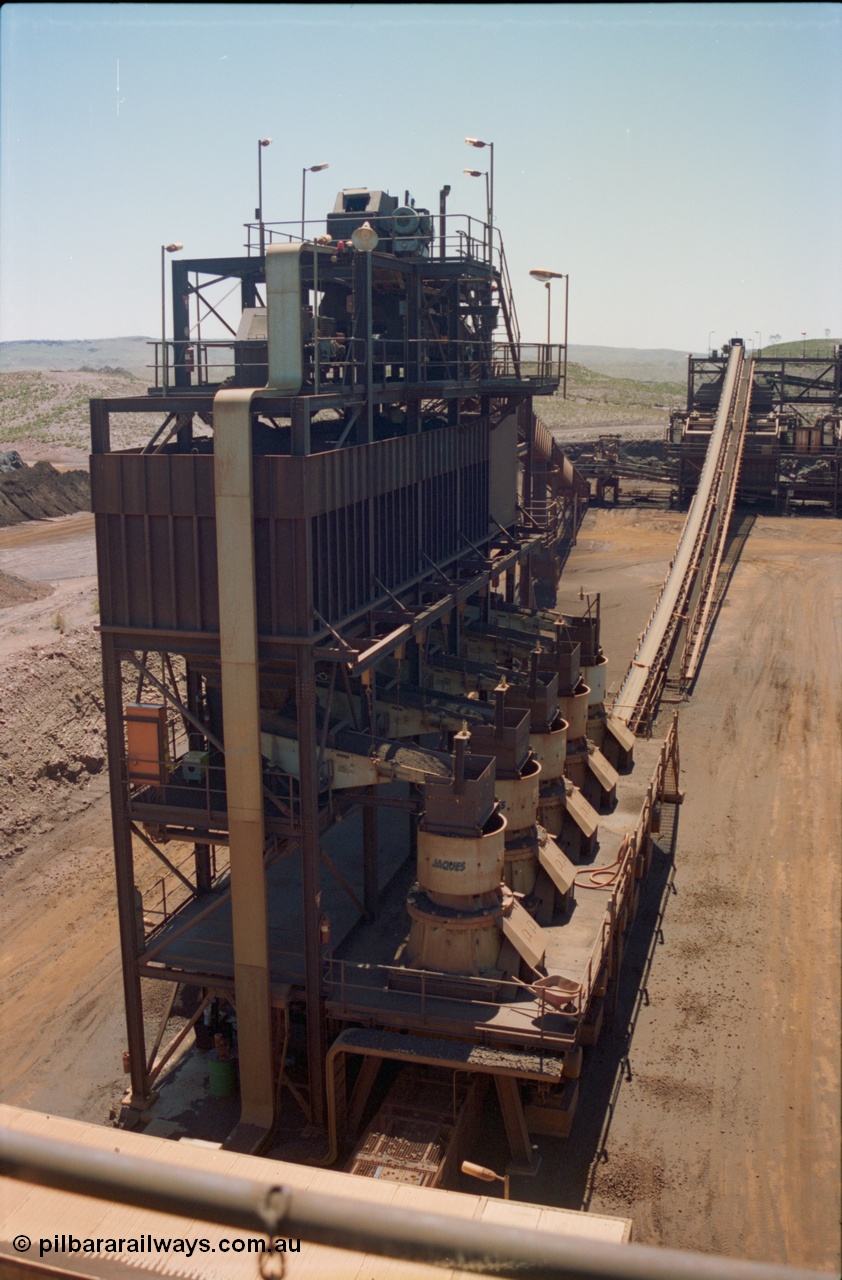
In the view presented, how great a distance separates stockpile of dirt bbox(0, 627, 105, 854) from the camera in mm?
26672

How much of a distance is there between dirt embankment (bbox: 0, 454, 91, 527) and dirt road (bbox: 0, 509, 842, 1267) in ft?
57.8

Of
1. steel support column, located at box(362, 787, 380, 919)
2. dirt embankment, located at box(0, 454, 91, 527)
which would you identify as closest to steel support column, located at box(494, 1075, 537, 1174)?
steel support column, located at box(362, 787, 380, 919)

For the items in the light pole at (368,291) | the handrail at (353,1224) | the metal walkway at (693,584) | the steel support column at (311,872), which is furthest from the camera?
the metal walkway at (693,584)

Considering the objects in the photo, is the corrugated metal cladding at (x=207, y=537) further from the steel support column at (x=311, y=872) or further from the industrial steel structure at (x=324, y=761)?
the steel support column at (x=311, y=872)

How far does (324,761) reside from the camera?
16.3 metres

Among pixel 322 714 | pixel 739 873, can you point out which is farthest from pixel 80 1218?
pixel 739 873

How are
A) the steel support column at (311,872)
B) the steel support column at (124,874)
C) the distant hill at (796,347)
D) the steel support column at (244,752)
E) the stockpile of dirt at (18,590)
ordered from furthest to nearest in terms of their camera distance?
1. the distant hill at (796,347)
2. the stockpile of dirt at (18,590)
3. the steel support column at (124,874)
4. the steel support column at (311,872)
5. the steel support column at (244,752)

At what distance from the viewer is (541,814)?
19.8 meters

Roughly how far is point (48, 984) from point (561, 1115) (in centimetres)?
1008

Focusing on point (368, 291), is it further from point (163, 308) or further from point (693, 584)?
point (693, 584)

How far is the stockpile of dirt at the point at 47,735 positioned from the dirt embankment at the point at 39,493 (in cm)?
2233

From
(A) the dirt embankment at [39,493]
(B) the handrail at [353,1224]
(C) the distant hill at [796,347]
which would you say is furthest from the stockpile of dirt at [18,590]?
(C) the distant hill at [796,347]

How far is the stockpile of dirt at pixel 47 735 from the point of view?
26.7 meters

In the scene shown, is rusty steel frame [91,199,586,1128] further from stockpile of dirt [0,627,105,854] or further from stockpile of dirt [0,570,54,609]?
stockpile of dirt [0,570,54,609]
